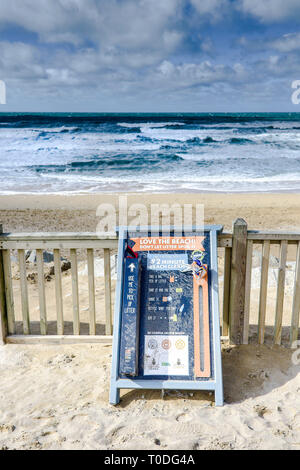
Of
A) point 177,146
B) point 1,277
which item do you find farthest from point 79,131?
point 1,277

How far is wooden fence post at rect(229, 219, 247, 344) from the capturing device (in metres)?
3.94

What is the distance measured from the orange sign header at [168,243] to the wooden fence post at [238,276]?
0.37m

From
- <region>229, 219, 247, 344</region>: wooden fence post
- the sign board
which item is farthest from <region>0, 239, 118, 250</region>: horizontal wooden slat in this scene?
<region>229, 219, 247, 344</region>: wooden fence post

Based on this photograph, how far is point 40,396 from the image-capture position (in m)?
3.53

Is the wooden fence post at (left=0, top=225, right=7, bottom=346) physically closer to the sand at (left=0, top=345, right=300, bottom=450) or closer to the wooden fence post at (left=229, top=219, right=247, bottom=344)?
the sand at (left=0, top=345, right=300, bottom=450)

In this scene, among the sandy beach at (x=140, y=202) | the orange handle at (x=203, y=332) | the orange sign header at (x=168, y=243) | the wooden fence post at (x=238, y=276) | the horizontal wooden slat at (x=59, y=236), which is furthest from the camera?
the sandy beach at (x=140, y=202)

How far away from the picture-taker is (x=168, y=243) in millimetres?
3809

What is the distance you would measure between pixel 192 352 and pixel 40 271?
5.75ft

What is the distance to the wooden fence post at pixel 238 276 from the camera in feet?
12.9

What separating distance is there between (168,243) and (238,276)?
776 mm

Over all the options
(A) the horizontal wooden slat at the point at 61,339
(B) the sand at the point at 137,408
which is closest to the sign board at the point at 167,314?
(B) the sand at the point at 137,408

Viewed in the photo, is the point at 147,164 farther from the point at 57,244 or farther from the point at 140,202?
the point at 57,244

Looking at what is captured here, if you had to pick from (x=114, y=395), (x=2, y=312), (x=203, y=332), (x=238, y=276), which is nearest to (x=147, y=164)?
(x=2, y=312)

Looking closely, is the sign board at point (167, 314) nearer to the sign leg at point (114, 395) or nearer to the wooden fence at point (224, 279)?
the sign leg at point (114, 395)
